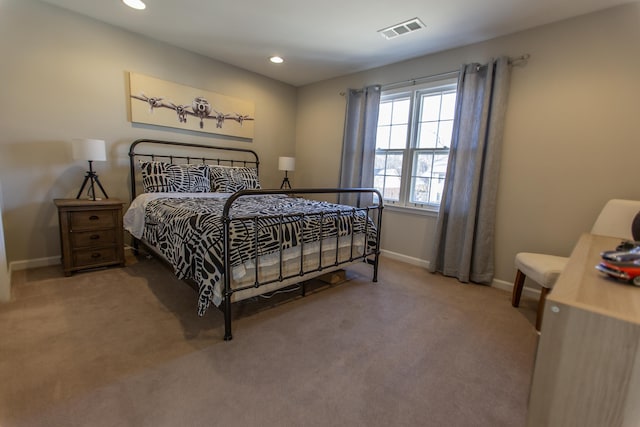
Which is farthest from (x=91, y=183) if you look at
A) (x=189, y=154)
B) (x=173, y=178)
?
(x=189, y=154)

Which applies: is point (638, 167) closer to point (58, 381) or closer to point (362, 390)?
point (362, 390)

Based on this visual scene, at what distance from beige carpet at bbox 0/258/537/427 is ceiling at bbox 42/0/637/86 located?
7.71 ft

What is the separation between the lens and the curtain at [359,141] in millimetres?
3578

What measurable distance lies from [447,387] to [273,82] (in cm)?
422

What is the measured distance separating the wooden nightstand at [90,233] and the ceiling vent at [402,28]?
9.82ft

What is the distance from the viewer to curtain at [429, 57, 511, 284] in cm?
266

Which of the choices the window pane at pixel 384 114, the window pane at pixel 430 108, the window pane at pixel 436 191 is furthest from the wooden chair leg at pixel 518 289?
the window pane at pixel 384 114

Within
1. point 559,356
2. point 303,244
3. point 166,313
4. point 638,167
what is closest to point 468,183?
point 638,167

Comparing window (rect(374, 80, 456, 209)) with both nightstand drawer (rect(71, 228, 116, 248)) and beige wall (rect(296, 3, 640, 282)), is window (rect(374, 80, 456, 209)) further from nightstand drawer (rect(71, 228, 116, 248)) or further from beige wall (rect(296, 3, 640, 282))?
nightstand drawer (rect(71, 228, 116, 248))

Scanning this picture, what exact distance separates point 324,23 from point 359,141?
1.39 metres

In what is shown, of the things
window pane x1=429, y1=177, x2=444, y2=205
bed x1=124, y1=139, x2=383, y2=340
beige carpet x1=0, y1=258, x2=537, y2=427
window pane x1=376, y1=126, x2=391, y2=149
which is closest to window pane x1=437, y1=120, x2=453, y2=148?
window pane x1=429, y1=177, x2=444, y2=205

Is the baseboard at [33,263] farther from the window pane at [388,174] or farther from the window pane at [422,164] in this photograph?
the window pane at [422,164]

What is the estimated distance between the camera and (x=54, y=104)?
2.68 metres

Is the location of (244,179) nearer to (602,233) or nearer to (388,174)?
(388,174)
